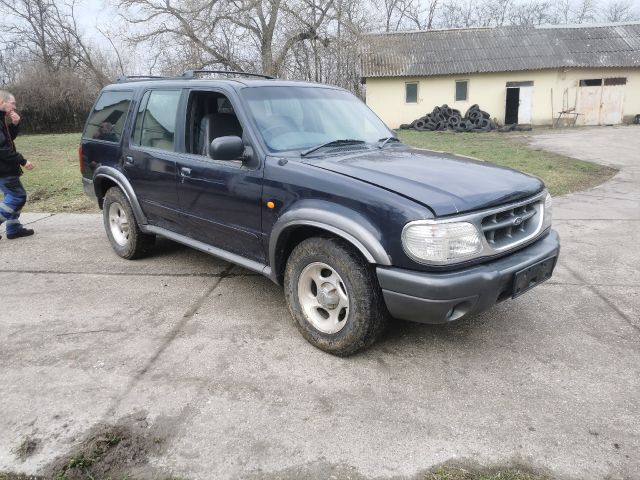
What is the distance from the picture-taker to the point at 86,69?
Result: 3569 centimetres

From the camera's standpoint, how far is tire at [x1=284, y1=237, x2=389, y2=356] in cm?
304

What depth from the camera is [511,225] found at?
3107 mm

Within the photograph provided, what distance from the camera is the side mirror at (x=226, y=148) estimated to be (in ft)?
11.1

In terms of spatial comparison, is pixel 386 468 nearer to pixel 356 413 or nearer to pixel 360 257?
pixel 356 413

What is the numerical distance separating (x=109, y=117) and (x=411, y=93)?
24081mm

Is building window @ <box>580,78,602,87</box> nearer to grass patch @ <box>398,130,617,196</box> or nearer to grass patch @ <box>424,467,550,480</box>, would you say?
grass patch @ <box>398,130,617,196</box>

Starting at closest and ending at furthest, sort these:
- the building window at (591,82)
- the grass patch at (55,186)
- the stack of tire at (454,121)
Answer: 1. the grass patch at (55,186)
2. the stack of tire at (454,121)
3. the building window at (591,82)

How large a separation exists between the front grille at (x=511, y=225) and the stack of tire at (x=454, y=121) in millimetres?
21739

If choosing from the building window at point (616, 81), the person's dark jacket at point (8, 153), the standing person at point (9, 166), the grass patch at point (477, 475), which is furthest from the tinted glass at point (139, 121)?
the building window at point (616, 81)

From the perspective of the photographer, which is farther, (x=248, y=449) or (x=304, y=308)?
(x=304, y=308)

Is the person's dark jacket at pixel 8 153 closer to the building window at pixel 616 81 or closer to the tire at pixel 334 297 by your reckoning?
the tire at pixel 334 297

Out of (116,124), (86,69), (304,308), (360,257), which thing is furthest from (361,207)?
(86,69)

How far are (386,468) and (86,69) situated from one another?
3994 cm

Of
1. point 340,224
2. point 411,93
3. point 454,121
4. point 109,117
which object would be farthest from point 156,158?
point 411,93
